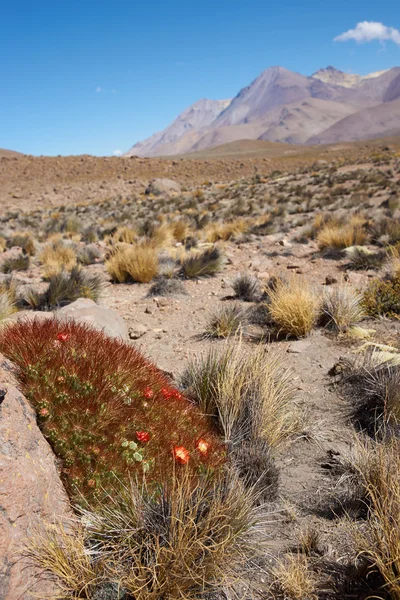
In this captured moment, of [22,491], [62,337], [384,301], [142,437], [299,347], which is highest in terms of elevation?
[62,337]

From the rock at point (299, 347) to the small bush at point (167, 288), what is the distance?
2969mm

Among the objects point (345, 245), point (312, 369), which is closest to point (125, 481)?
point (312, 369)

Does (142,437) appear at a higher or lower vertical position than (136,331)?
higher

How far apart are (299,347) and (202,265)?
403 centimetres

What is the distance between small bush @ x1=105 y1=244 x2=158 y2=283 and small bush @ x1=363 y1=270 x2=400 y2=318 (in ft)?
13.9

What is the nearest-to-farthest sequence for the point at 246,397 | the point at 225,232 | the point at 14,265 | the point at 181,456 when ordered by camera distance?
1. the point at 181,456
2. the point at 246,397
3. the point at 14,265
4. the point at 225,232

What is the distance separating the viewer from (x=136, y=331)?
638 centimetres

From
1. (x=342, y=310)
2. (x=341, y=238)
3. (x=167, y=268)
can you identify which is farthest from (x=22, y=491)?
(x=341, y=238)

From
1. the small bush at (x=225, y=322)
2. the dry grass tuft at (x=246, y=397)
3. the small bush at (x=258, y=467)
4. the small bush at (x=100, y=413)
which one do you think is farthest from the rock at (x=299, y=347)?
the small bush at (x=100, y=413)

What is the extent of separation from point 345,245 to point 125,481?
8.80 metres

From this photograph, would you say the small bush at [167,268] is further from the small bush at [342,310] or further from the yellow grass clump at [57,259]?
the small bush at [342,310]

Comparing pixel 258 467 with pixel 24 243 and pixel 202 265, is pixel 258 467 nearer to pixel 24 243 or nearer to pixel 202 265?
pixel 202 265

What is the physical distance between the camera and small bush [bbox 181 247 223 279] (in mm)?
9031

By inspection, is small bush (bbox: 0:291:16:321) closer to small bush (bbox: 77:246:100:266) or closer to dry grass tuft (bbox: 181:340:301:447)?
dry grass tuft (bbox: 181:340:301:447)
